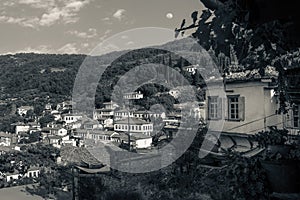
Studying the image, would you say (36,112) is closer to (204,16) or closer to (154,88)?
(154,88)

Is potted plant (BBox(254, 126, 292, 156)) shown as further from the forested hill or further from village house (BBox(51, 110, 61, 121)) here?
the forested hill

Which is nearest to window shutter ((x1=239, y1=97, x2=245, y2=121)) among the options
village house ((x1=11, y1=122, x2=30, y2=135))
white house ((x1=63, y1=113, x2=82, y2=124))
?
white house ((x1=63, y1=113, x2=82, y2=124))

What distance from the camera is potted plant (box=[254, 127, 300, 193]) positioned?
855 millimetres

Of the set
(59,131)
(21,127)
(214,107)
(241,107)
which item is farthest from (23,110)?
(241,107)

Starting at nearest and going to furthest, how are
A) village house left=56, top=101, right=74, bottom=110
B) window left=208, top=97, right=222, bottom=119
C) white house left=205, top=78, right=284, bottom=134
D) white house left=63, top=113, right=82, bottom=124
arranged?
white house left=205, top=78, right=284, bottom=134
window left=208, top=97, right=222, bottom=119
white house left=63, top=113, right=82, bottom=124
village house left=56, top=101, right=74, bottom=110

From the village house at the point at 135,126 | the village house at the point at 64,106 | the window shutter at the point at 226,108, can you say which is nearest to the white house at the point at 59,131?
the village house at the point at 64,106

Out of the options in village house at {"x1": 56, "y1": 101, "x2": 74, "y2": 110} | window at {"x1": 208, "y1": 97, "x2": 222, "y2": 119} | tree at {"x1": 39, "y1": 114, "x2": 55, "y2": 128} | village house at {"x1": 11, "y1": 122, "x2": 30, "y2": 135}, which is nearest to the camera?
window at {"x1": 208, "y1": 97, "x2": 222, "y2": 119}

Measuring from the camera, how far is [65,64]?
54938mm

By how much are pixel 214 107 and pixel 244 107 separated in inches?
34.8

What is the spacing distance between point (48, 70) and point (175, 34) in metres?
55.1

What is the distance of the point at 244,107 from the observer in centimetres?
842

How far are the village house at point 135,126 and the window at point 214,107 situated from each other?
7.28 meters

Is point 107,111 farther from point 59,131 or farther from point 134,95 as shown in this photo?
point 59,131

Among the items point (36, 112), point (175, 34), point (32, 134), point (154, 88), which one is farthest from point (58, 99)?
point (175, 34)
